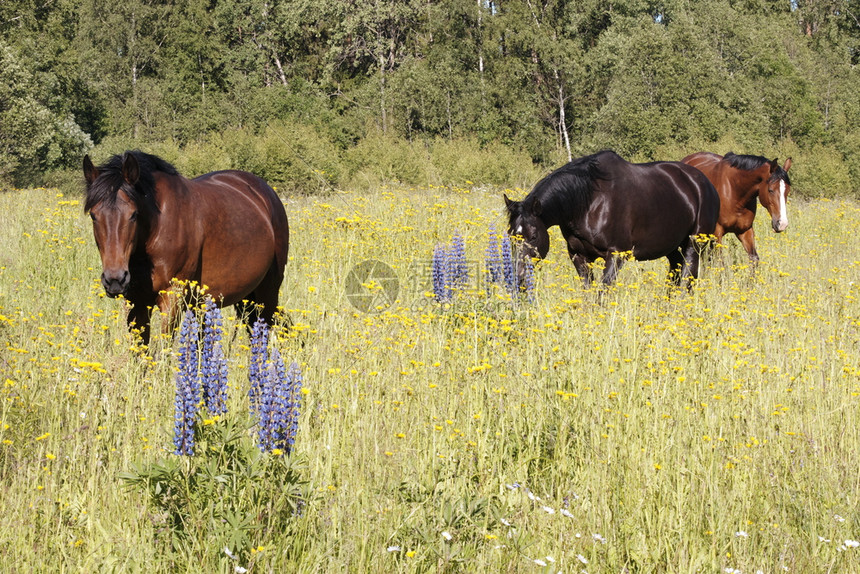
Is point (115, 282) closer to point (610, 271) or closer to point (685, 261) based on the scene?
point (610, 271)

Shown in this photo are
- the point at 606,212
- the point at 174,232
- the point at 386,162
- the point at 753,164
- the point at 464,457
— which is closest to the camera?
the point at 464,457

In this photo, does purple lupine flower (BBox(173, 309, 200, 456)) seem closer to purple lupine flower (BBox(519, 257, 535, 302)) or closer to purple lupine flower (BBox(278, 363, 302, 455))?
purple lupine flower (BBox(278, 363, 302, 455))

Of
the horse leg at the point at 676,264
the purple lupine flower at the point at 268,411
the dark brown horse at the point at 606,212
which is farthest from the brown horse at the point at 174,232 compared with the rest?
the horse leg at the point at 676,264

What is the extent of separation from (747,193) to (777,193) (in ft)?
1.20

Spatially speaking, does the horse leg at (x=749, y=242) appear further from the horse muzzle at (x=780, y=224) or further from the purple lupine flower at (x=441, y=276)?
the purple lupine flower at (x=441, y=276)

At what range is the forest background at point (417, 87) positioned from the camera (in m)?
25.4

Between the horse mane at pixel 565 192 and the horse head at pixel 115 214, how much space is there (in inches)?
154

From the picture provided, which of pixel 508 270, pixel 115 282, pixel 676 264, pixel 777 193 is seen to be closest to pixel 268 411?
pixel 115 282

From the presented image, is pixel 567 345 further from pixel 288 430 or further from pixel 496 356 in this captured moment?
pixel 288 430

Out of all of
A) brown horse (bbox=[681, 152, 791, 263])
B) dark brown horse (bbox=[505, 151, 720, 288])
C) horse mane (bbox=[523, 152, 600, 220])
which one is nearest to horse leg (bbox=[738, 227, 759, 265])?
brown horse (bbox=[681, 152, 791, 263])

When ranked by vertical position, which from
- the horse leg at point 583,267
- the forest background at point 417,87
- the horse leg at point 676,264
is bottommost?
the horse leg at point 676,264

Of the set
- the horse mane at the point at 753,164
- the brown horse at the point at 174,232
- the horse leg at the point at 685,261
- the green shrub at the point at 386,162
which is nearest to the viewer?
the brown horse at the point at 174,232

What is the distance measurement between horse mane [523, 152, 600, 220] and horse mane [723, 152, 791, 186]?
134 inches

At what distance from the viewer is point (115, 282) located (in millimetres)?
→ 4309
